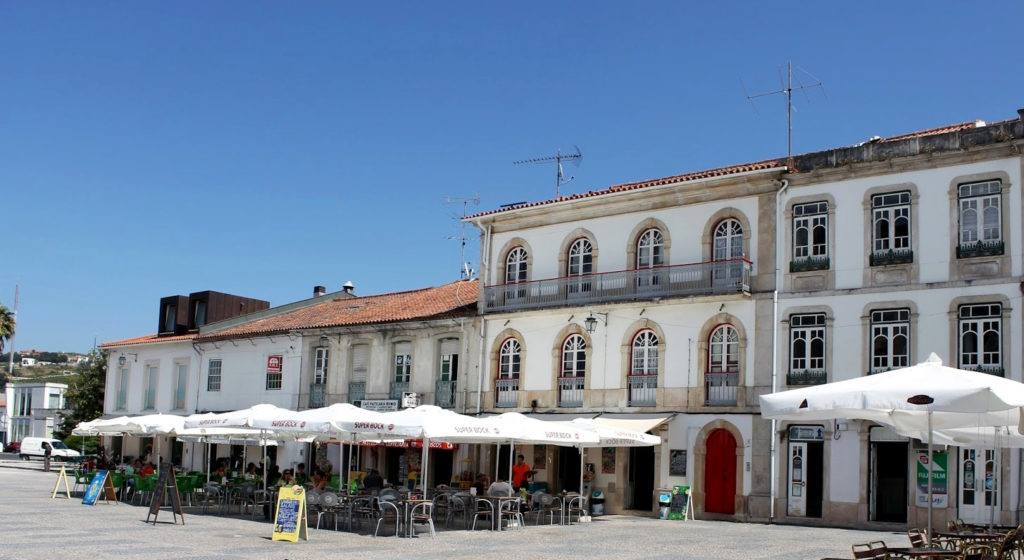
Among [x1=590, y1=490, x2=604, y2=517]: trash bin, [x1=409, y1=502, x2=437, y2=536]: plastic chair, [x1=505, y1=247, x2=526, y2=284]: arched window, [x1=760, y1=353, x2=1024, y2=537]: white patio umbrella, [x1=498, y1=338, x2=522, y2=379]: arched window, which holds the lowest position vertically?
[x1=590, y1=490, x2=604, y2=517]: trash bin

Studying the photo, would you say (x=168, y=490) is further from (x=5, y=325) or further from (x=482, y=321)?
(x=5, y=325)

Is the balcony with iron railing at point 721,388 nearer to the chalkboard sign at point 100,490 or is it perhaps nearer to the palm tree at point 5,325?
the chalkboard sign at point 100,490

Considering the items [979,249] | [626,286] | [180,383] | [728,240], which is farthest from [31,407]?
[979,249]

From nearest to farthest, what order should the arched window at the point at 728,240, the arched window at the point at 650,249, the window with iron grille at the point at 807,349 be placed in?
the window with iron grille at the point at 807,349 < the arched window at the point at 728,240 < the arched window at the point at 650,249

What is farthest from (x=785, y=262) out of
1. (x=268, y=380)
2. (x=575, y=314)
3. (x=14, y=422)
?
(x=14, y=422)

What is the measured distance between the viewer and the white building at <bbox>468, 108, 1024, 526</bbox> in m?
23.0

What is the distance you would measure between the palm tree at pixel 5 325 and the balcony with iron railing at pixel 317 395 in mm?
27818

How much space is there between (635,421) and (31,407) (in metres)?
60.9

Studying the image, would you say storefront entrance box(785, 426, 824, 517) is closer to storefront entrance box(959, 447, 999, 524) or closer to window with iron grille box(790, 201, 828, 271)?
storefront entrance box(959, 447, 999, 524)

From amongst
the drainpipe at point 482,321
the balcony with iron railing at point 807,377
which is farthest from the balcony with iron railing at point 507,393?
the balcony with iron railing at point 807,377

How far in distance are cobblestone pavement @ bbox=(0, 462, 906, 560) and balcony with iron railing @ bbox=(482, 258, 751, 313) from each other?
20.3 ft

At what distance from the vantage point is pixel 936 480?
22922 mm

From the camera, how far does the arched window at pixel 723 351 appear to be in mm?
26359

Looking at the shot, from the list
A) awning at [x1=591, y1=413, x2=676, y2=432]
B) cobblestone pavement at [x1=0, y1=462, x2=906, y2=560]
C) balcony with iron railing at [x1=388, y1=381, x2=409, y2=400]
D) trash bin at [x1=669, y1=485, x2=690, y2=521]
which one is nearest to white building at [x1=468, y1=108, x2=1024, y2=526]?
awning at [x1=591, y1=413, x2=676, y2=432]
